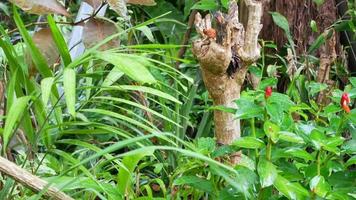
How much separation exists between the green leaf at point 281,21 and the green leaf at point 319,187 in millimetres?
1279

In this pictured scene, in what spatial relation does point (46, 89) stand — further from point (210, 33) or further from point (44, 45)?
point (210, 33)

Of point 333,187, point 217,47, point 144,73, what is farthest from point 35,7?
point 333,187

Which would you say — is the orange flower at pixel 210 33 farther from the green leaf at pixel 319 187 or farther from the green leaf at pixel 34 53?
the green leaf at pixel 319 187

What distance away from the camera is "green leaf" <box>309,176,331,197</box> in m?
0.94

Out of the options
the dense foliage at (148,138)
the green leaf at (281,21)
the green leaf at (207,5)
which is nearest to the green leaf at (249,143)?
the dense foliage at (148,138)

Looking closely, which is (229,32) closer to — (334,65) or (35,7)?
(35,7)

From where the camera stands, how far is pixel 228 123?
135 cm

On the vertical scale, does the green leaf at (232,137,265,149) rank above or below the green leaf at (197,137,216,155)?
above

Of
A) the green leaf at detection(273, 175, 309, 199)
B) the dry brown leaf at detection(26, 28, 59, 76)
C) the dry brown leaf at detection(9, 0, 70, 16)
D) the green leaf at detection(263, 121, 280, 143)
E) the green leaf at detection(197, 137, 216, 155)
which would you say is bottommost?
the green leaf at detection(197, 137, 216, 155)

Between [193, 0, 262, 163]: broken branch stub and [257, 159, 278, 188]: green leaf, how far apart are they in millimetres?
342

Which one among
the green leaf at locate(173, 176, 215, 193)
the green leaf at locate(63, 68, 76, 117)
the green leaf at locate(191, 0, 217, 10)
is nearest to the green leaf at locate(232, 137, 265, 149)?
the green leaf at locate(173, 176, 215, 193)

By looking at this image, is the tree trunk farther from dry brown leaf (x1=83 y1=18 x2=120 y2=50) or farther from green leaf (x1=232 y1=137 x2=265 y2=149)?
green leaf (x1=232 y1=137 x2=265 y2=149)

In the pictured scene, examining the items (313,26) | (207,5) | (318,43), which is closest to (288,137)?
(207,5)

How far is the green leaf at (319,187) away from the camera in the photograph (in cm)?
94
